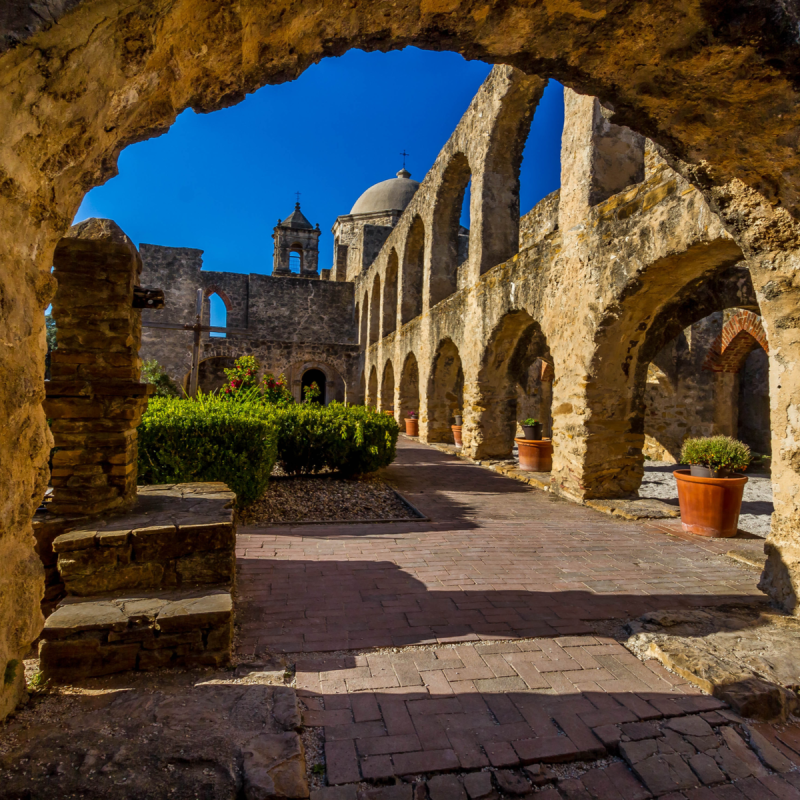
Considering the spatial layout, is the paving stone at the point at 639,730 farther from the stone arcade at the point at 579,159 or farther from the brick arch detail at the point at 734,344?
the brick arch detail at the point at 734,344

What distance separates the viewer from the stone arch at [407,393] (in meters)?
15.5

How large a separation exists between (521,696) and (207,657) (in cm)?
134

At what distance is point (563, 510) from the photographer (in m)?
5.92

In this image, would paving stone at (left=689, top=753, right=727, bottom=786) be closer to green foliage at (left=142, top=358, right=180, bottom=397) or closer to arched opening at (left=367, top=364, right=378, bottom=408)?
arched opening at (left=367, top=364, right=378, bottom=408)

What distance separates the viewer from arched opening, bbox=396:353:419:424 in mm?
15445

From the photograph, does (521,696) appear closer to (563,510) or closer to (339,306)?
(563,510)

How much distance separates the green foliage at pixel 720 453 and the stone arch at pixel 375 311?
1498 centimetres

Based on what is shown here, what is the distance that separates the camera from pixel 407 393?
15688 millimetres

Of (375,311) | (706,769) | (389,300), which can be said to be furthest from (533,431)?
(375,311)

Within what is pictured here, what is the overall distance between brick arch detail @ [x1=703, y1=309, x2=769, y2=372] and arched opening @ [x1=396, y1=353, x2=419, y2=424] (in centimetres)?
742

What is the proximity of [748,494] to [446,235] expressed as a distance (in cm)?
798

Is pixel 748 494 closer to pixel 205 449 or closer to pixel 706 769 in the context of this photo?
pixel 706 769

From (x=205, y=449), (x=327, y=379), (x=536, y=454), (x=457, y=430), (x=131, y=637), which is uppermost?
(x=327, y=379)

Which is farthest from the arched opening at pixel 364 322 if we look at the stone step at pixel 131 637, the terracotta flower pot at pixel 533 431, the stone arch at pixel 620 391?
the stone step at pixel 131 637
